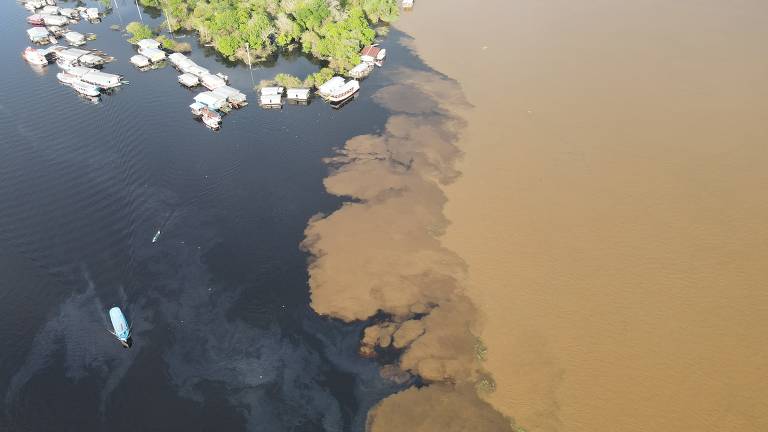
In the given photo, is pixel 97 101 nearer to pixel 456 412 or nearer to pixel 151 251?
pixel 151 251

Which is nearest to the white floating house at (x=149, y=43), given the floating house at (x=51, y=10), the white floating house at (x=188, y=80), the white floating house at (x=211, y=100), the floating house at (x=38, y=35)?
the white floating house at (x=188, y=80)

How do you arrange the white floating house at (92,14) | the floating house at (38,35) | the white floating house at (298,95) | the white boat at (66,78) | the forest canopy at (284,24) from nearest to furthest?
the white floating house at (298,95) → the white boat at (66,78) → the forest canopy at (284,24) → the floating house at (38,35) → the white floating house at (92,14)

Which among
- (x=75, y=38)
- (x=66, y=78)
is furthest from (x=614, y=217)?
(x=75, y=38)

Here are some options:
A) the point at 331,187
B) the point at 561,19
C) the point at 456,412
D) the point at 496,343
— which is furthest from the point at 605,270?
the point at 561,19

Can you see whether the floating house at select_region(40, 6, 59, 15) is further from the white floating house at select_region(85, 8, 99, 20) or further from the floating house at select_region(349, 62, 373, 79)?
the floating house at select_region(349, 62, 373, 79)

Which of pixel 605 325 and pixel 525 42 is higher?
pixel 525 42

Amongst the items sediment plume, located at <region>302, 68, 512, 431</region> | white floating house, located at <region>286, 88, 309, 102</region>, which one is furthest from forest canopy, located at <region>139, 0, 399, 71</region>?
sediment plume, located at <region>302, 68, 512, 431</region>

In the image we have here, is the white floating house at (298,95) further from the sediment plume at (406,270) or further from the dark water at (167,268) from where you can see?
the sediment plume at (406,270)
